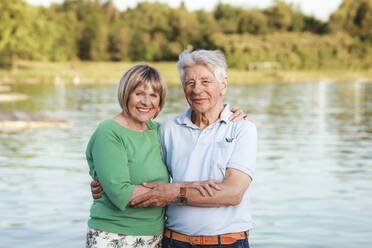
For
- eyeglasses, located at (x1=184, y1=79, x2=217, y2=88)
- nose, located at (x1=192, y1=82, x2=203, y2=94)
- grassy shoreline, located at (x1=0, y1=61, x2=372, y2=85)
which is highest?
eyeglasses, located at (x1=184, y1=79, x2=217, y2=88)

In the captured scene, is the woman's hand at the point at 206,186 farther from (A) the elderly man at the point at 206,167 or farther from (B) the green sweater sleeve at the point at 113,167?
(B) the green sweater sleeve at the point at 113,167

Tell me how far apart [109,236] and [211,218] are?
57cm

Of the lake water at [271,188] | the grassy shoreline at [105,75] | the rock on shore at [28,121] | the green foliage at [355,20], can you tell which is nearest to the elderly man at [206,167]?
the lake water at [271,188]

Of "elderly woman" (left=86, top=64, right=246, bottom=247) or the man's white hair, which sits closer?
"elderly woman" (left=86, top=64, right=246, bottom=247)

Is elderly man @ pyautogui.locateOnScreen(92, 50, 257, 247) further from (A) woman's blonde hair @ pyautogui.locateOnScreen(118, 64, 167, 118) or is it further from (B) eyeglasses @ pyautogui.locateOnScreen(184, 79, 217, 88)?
(A) woman's blonde hair @ pyautogui.locateOnScreen(118, 64, 167, 118)

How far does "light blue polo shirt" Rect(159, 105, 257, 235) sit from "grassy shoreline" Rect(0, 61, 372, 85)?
171ft

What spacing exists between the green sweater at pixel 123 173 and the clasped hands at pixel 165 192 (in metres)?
0.07

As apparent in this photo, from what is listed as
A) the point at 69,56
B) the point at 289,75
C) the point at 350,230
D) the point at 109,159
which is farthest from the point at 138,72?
the point at 69,56

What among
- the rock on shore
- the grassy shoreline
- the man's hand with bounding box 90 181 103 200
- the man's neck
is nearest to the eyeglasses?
the man's neck

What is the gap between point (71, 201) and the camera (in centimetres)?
853

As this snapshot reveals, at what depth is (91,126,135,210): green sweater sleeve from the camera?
293cm

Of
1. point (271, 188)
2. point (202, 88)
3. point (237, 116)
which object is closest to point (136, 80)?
point (202, 88)

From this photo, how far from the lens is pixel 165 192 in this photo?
9.83 ft

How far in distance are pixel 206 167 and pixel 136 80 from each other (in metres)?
0.62
